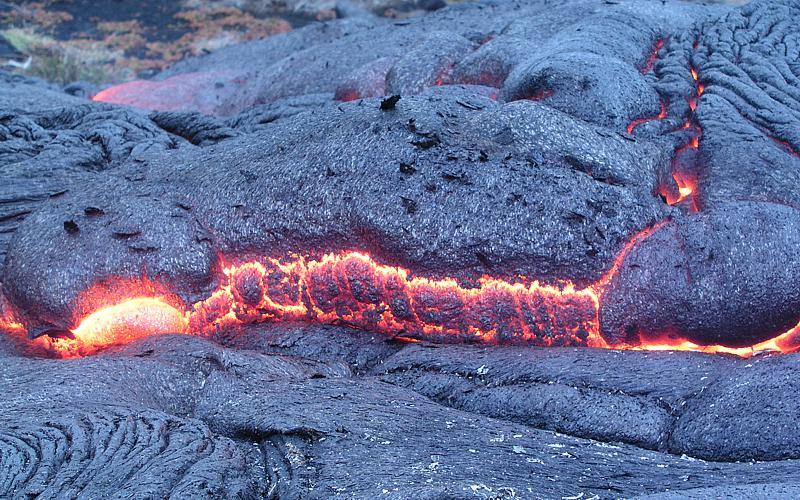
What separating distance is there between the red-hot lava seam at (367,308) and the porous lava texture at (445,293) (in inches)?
0.6

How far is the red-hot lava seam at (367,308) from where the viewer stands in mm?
4418

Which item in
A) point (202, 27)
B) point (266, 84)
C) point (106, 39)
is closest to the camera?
point (266, 84)

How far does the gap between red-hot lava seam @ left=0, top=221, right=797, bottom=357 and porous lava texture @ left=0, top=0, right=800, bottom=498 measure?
0.01 meters

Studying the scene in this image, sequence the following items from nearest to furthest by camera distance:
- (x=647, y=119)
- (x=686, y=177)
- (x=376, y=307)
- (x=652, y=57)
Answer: (x=376, y=307), (x=686, y=177), (x=647, y=119), (x=652, y=57)

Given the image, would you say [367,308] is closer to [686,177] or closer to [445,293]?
[445,293]

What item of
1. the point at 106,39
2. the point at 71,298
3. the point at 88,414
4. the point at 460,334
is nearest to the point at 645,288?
the point at 460,334

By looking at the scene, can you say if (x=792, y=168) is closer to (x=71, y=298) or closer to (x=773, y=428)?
(x=773, y=428)

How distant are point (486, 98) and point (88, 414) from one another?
3189 mm

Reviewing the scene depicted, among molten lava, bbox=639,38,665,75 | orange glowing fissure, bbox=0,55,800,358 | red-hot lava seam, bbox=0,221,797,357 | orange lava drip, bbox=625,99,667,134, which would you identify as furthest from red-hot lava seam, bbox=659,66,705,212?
molten lava, bbox=639,38,665,75

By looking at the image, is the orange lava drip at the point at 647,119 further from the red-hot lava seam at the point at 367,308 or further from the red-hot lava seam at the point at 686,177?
the red-hot lava seam at the point at 367,308

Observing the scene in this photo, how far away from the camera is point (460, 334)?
180 inches

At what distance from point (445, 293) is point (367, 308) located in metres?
0.52

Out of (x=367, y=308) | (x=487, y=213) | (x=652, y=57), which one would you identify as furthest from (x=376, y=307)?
(x=652, y=57)

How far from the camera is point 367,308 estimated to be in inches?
189
